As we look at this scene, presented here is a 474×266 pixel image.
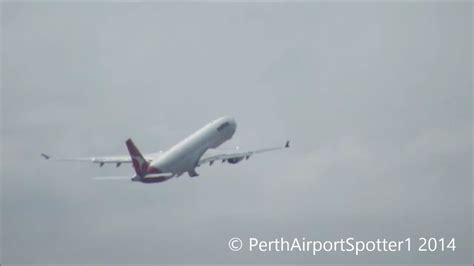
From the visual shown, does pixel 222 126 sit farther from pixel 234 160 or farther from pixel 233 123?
pixel 234 160

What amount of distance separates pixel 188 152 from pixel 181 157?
1.48 meters

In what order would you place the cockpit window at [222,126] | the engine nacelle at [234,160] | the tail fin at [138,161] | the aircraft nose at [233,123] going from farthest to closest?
1. the aircraft nose at [233,123]
2. the cockpit window at [222,126]
3. the engine nacelle at [234,160]
4. the tail fin at [138,161]

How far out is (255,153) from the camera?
145250mm

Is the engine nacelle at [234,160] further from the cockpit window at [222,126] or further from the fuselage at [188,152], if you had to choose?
the cockpit window at [222,126]

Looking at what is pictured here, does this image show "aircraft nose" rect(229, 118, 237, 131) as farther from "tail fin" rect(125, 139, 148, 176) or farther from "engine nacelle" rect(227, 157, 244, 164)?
"tail fin" rect(125, 139, 148, 176)

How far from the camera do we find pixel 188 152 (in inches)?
5522

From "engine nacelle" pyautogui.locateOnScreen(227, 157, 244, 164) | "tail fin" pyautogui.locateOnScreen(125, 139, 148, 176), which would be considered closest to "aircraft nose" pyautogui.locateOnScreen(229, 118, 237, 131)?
"engine nacelle" pyautogui.locateOnScreen(227, 157, 244, 164)

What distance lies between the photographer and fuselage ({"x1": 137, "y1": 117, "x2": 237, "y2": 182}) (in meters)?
137

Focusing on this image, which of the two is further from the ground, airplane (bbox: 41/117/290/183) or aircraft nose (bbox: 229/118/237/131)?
aircraft nose (bbox: 229/118/237/131)

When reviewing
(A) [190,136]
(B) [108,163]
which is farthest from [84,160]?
(A) [190,136]

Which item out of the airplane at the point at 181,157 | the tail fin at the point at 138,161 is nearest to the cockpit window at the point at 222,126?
the airplane at the point at 181,157

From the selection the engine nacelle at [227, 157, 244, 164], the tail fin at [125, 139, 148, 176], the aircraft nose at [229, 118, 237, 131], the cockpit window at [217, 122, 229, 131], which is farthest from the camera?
the aircraft nose at [229, 118, 237, 131]

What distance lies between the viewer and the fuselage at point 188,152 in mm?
137125

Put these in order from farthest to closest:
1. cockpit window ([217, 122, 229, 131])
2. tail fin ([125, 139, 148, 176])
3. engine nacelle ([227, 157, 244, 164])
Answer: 1. cockpit window ([217, 122, 229, 131])
2. engine nacelle ([227, 157, 244, 164])
3. tail fin ([125, 139, 148, 176])
